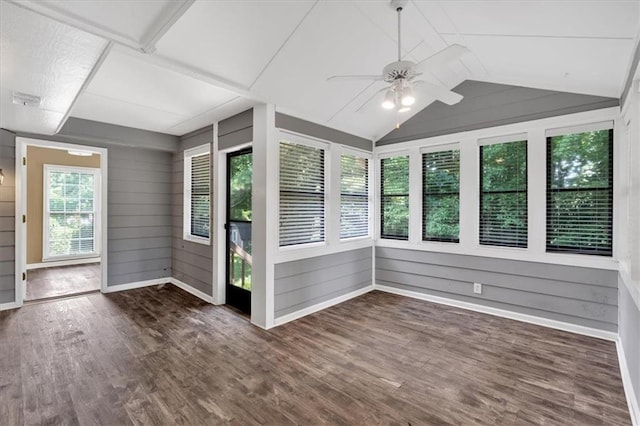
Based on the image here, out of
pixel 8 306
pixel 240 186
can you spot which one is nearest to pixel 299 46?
pixel 240 186

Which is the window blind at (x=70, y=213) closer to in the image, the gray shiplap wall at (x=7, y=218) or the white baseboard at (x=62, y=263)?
the white baseboard at (x=62, y=263)

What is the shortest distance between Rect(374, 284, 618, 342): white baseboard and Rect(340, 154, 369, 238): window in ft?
3.87

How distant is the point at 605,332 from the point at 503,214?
1.61 meters

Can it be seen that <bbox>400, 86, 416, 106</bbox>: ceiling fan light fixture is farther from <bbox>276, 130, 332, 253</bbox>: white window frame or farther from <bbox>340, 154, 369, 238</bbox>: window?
<bbox>340, 154, 369, 238</bbox>: window

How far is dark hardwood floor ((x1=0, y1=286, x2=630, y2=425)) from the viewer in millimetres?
2090

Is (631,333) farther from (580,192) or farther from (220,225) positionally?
(220,225)

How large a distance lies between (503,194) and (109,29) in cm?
438

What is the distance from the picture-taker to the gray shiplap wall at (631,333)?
2090 mm

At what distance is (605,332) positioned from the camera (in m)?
A: 3.24

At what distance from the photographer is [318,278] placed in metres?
4.16

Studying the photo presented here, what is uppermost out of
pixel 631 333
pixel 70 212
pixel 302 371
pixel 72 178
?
pixel 72 178

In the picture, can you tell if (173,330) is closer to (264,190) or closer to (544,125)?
(264,190)

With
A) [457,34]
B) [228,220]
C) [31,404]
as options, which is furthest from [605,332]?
[31,404]

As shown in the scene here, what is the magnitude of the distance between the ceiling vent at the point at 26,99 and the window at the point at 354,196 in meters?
3.52
